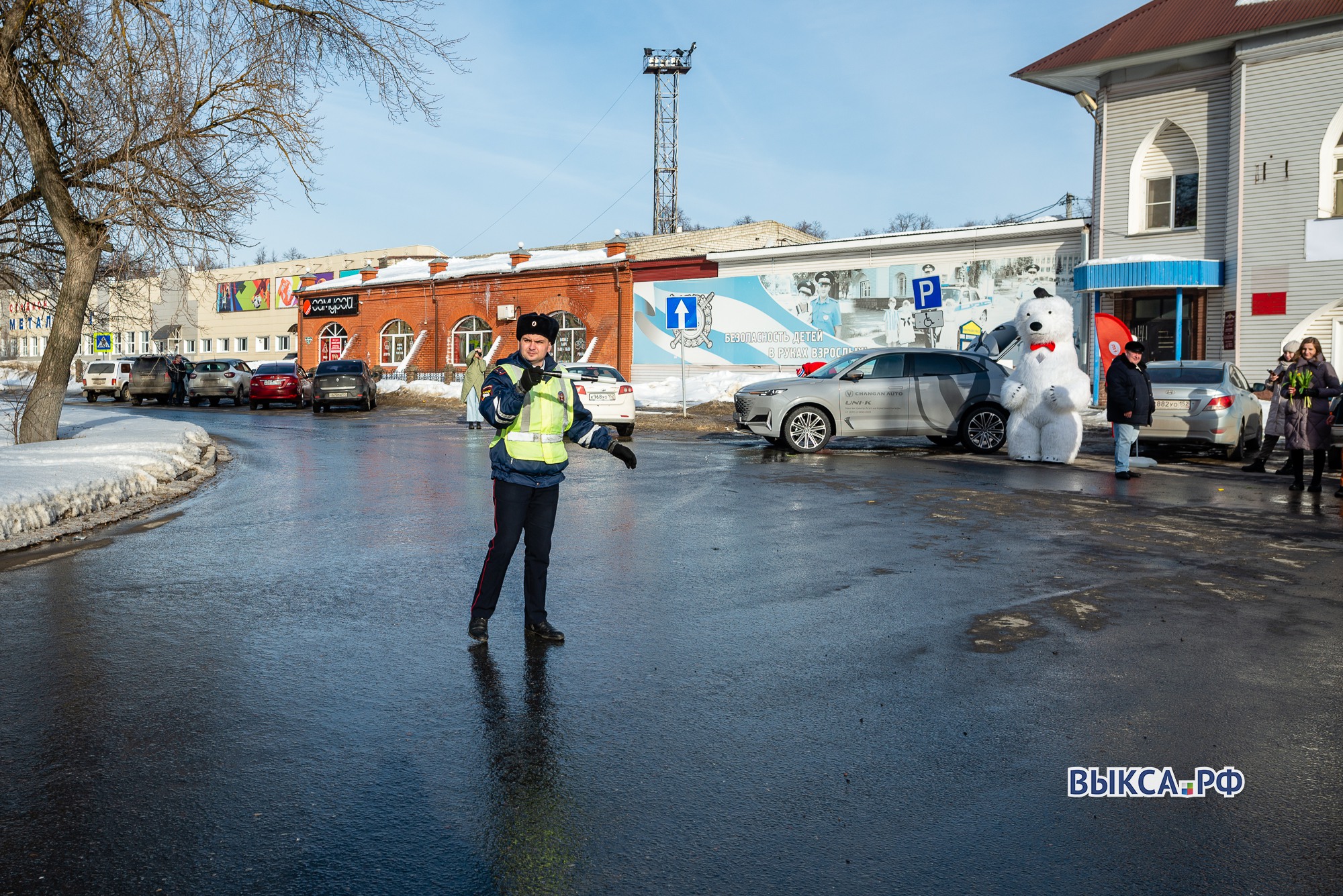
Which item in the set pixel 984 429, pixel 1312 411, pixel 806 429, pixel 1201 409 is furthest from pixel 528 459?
pixel 1201 409

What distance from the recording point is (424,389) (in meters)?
39.5

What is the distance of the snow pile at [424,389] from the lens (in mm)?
38281

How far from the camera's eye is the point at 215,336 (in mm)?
66500

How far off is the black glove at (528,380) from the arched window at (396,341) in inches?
1674

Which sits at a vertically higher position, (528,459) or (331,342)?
(331,342)

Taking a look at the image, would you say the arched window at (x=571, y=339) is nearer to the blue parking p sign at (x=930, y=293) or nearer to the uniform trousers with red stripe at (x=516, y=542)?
the blue parking p sign at (x=930, y=293)

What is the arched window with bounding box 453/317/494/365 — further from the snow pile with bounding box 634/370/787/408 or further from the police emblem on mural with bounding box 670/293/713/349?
the police emblem on mural with bounding box 670/293/713/349

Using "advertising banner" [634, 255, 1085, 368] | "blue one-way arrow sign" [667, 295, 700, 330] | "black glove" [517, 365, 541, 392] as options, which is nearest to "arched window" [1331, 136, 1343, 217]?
"advertising banner" [634, 255, 1085, 368]

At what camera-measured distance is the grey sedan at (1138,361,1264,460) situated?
1662 centimetres

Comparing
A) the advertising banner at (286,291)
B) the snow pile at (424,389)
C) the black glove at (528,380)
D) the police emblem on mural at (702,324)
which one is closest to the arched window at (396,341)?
the snow pile at (424,389)

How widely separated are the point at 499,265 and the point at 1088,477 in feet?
107

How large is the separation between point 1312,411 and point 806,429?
7.54 m

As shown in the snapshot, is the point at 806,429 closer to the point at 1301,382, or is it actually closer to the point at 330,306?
the point at 1301,382

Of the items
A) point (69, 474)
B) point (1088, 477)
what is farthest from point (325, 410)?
point (1088, 477)
